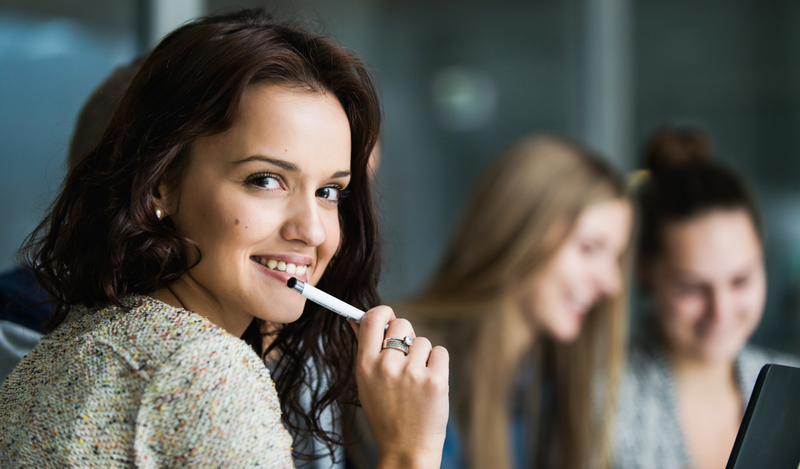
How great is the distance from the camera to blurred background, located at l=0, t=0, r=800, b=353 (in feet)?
10.2

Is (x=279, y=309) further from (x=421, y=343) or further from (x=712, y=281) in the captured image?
(x=712, y=281)

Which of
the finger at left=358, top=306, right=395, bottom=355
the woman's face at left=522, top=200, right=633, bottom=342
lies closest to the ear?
the finger at left=358, top=306, right=395, bottom=355

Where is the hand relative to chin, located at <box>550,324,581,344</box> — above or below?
above

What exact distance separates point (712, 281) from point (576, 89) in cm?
160

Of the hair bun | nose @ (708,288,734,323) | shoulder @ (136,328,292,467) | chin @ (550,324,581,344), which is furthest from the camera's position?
the hair bun

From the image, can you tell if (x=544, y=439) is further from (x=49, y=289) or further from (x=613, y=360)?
(x=49, y=289)

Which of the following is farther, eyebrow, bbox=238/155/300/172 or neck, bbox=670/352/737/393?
neck, bbox=670/352/737/393

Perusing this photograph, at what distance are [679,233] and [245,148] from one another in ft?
5.14

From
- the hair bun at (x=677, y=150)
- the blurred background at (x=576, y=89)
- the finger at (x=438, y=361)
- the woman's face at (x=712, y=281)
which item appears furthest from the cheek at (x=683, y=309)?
the finger at (x=438, y=361)

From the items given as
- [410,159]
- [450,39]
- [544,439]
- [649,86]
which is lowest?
[544,439]

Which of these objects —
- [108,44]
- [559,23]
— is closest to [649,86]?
[559,23]

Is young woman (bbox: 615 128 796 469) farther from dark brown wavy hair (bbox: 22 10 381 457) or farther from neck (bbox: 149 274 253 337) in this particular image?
neck (bbox: 149 274 253 337)

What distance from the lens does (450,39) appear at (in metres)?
3.41

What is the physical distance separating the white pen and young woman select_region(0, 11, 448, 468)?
0.08 feet
